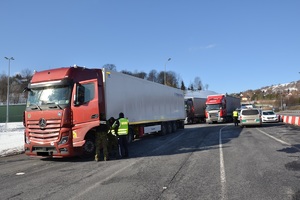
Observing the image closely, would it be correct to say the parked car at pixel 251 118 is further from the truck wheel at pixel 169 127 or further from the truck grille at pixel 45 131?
the truck grille at pixel 45 131

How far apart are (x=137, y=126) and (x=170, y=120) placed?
6783mm

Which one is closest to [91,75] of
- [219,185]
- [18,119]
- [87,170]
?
[87,170]

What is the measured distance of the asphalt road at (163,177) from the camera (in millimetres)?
6301

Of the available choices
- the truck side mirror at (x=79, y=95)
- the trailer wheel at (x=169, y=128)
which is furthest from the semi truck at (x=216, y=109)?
the truck side mirror at (x=79, y=95)

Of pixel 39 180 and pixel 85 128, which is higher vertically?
pixel 85 128

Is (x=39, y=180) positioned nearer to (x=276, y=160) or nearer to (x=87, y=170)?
(x=87, y=170)

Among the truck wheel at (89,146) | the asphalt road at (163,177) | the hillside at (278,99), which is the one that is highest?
the hillside at (278,99)

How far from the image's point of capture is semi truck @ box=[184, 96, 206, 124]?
136 feet

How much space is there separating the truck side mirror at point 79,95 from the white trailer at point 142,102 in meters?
1.47

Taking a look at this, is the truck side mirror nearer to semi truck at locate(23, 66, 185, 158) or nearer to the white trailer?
semi truck at locate(23, 66, 185, 158)

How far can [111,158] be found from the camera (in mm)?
11602

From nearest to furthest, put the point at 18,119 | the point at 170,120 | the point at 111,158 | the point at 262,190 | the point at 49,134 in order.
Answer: the point at 262,190
the point at 49,134
the point at 111,158
the point at 170,120
the point at 18,119

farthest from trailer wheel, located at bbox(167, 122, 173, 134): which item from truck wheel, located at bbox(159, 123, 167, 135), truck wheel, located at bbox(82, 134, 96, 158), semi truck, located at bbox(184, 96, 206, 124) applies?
semi truck, located at bbox(184, 96, 206, 124)

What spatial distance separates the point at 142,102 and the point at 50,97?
708 centimetres
